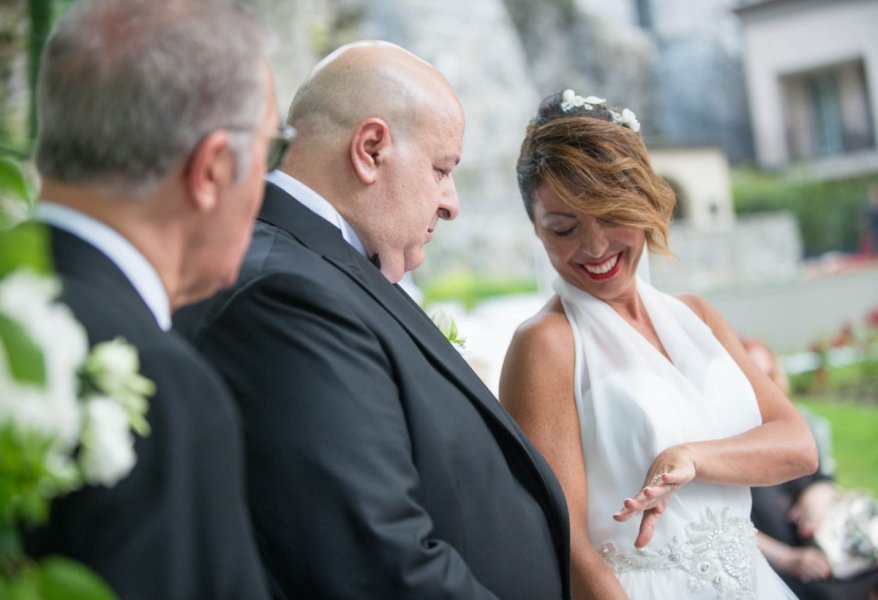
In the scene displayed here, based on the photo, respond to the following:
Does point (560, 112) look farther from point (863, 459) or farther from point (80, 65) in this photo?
point (863, 459)

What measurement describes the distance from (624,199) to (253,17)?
158 cm

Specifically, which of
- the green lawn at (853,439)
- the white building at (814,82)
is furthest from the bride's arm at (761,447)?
the white building at (814,82)

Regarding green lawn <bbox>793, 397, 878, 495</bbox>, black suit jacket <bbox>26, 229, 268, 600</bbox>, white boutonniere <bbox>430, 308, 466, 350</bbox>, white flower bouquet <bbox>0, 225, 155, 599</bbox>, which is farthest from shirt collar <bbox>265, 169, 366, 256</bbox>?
green lawn <bbox>793, 397, 878, 495</bbox>

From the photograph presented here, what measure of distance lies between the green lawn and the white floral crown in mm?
7512

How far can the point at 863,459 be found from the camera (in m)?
11.2

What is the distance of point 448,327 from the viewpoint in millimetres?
2992

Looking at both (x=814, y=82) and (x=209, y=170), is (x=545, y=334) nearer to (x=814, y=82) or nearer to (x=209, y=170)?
(x=209, y=170)

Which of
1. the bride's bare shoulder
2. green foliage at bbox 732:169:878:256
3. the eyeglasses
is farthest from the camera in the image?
green foliage at bbox 732:169:878:256

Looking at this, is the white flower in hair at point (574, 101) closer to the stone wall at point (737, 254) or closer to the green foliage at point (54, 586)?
the green foliage at point (54, 586)

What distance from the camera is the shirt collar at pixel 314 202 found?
2.44 m

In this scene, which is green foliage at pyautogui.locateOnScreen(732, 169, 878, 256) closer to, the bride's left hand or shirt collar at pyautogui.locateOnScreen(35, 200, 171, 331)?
the bride's left hand

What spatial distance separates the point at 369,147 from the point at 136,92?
3.37 ft

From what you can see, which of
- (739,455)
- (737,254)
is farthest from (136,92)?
(737,254)

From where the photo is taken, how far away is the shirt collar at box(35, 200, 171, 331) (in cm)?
146
